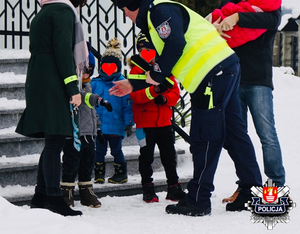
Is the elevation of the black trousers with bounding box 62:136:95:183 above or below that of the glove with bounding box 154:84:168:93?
below

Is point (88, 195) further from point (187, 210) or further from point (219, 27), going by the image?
point (219, 27)

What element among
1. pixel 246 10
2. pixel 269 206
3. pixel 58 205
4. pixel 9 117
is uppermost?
pixel 246 10

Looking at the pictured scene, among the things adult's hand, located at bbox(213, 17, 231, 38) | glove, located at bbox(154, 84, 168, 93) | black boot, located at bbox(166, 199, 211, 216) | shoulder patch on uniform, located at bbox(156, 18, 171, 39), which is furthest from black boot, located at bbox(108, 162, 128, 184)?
shoulder patch on uniform, located at bbox(156, 18, 171, 39)

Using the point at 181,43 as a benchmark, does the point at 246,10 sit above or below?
above

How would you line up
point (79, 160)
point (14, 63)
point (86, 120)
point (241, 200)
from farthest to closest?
1. point (14, 63)
2. point (86, 120)
3. point (79, 160)
4. point (241, 200)

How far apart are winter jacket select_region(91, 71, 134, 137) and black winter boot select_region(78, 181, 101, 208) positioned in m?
0.65

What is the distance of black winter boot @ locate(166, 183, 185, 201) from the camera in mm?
4938

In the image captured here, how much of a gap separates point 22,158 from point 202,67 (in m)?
1.85

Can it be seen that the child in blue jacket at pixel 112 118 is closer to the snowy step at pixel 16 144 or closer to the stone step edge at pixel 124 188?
the stone step edge at pixel 124 188

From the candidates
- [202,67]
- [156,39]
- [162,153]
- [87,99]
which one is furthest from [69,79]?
[162,153]

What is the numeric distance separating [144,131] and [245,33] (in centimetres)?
116

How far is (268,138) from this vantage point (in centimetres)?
465

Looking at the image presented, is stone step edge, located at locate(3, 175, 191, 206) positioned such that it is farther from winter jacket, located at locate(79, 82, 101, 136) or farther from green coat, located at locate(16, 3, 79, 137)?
green coat, located at locate(16, 3, 79, 137)

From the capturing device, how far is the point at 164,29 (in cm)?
398
